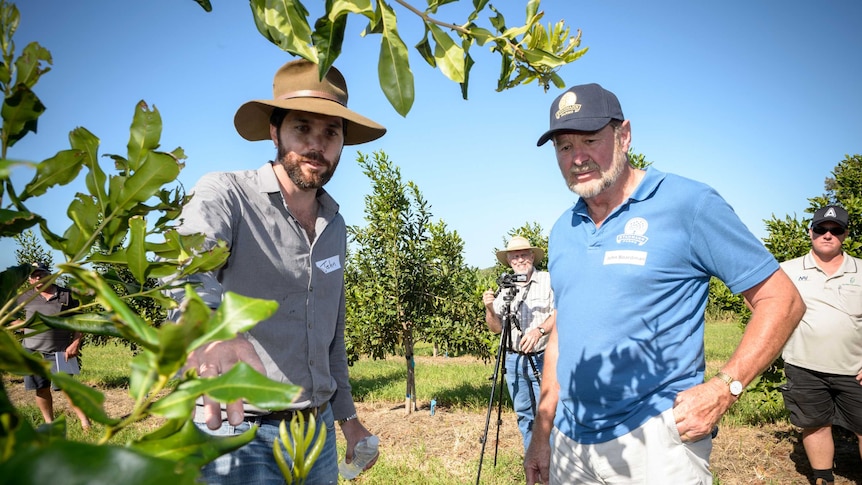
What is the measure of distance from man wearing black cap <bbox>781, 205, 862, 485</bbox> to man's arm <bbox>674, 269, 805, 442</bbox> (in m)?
3.96

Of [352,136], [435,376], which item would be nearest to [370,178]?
[435,376]

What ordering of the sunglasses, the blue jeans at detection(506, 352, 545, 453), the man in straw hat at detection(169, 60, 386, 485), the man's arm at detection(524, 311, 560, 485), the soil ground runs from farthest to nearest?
the blue jeans at detection(506, 352, 545, 453), the soil ground, the sunglasses, the man's arm at detection(524, 311, 560, 485), the man in straw hat at detection(169, 60, 386, 485)

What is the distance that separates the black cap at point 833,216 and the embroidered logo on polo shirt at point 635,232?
4.26m

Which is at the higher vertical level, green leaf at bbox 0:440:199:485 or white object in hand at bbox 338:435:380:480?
green leaf at bbox 0:440:199:485

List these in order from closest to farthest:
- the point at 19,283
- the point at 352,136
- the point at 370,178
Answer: the point at 19,283
the point at 352,136
the point at 370,178

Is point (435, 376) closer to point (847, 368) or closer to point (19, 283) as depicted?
point (847, 368)

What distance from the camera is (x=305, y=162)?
2.36 meters

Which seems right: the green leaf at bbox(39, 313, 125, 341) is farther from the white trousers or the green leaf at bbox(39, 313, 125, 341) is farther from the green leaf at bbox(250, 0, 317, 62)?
the white trousers

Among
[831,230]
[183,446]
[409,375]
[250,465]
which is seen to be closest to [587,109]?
[250,465]

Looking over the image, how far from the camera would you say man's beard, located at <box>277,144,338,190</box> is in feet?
7.75

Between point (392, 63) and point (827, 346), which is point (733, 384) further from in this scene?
point (827, 346)

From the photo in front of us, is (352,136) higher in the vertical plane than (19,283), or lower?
higher

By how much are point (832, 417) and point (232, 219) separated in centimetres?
641

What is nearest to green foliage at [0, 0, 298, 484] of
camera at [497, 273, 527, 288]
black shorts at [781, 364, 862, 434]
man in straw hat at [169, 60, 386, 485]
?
man in straw hat at [169, 60, 386, 485]
